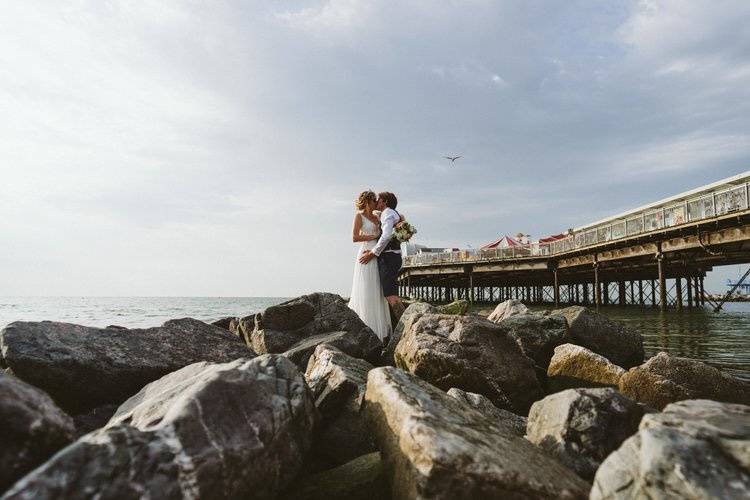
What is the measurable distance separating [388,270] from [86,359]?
4450mm

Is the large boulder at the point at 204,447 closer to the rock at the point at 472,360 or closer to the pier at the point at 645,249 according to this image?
the rock at the point at 472,360

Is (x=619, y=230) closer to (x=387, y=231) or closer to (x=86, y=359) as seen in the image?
(x=387, y=231)

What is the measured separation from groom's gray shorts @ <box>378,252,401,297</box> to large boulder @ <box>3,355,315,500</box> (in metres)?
4.56

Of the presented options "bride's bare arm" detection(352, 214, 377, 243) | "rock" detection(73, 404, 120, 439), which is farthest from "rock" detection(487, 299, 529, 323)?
"rock" detection(73, 404, 120, 439)

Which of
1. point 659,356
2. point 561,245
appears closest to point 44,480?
point 659,356

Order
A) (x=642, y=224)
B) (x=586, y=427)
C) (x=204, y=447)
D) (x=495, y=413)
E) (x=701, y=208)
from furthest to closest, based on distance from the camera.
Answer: (x=642, y=224)
(x=701, y=208)
(x=495, y=413)
(x=586, y=427)
(x=204, y=447)

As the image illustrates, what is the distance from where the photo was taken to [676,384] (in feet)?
14.1

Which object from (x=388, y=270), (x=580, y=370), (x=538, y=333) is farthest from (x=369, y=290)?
(x=580, y=370)

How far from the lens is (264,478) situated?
2.00 m

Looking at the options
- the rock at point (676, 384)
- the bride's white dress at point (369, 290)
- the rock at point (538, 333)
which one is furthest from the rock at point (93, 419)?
the rock at point (538, 333)

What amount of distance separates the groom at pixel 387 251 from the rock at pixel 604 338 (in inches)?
105

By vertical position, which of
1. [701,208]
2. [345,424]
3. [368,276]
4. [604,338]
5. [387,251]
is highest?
[701,208]

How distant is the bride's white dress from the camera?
714 centimetres

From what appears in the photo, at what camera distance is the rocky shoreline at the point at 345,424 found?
1.66 metres
